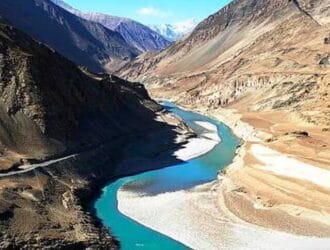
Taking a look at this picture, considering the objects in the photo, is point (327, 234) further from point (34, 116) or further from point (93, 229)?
point (34, 116)

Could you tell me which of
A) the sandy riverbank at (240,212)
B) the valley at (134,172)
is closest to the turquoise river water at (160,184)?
the valley at (134,172)

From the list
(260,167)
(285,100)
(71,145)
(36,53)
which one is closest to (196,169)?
(260,167)

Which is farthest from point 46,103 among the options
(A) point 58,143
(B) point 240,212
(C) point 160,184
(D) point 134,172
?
(B) point 240,212

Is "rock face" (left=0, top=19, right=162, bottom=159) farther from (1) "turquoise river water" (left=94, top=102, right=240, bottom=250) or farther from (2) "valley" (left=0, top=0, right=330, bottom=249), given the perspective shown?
(1) "turquoise river water" (left=94, top=102, right=240, bottom=250)

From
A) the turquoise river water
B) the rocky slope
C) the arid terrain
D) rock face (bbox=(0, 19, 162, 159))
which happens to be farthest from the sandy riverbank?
rock face (bbox=(0, 19, 162, 159))

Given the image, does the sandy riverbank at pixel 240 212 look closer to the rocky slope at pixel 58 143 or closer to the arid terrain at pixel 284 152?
the arid terrain at pixel 284 152

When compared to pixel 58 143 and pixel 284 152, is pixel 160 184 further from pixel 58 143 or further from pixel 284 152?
pixel 284 152
